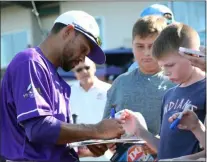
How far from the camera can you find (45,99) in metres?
2.99

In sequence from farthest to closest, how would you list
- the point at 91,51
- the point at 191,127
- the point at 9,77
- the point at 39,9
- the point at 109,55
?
1. the point at 39,9
2. the point at 109,55
3. the point at 91,51
4. the point at 9,77
5. the point at 191,127

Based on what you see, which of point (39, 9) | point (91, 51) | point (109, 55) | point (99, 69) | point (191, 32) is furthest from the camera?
point (39, 9)

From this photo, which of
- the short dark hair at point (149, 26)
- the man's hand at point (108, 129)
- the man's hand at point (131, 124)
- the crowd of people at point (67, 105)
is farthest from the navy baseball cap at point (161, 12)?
the man's hand at point (108, 129)

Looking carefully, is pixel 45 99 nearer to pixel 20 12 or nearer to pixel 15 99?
pixel 15 99

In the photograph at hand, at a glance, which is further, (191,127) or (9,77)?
(9,77)

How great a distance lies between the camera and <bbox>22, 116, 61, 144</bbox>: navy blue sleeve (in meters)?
2.93

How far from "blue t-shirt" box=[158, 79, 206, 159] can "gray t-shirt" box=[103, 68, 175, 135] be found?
0.59m

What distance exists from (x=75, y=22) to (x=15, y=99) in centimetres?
55

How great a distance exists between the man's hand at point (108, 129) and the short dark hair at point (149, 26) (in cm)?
77

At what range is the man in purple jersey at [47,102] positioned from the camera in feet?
9.68

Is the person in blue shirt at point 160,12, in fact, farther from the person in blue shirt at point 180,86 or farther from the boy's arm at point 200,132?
the boy's arm at point 200,132

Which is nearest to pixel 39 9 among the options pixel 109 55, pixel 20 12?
pixel 20 12

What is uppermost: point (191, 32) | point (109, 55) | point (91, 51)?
point (191, 32)

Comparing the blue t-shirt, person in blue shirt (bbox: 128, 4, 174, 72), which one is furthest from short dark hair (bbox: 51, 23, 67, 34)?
person in blue shirt (bbox: 128, 4, 174, 72)
